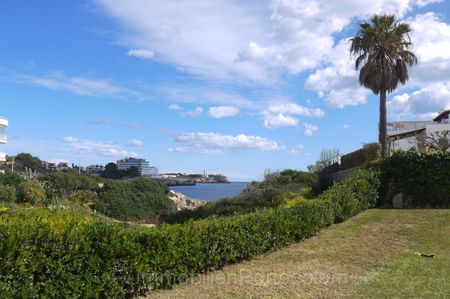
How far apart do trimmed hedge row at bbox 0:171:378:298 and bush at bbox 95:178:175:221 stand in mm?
32362

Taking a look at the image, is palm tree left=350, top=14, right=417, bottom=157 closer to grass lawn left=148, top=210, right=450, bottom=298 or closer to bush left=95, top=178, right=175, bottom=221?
grass lawn left=148, top=210, right=450, bottom=298

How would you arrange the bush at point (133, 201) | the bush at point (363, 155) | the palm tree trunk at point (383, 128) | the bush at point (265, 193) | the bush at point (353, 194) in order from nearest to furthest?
the bush at point (353, 194), the bush at point (363, 155), the palm tree trunk at point (383, 128), the bush at point (265, 193), the bush at point (133, 201)

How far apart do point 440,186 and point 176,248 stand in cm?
1468

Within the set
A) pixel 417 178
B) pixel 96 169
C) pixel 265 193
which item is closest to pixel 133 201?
pixel 265 193

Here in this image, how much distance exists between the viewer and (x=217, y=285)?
329 inches

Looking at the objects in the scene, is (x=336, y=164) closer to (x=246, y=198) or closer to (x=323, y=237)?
(x=246, y=198)

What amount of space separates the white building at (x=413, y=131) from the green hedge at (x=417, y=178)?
7.61m

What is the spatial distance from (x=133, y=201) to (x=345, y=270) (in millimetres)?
39644

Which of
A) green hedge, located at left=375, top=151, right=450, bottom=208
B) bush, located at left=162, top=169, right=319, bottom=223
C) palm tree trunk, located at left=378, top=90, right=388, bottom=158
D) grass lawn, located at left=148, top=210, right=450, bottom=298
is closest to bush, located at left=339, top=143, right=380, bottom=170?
palm tree trunk, located at left=378, top=90, right=388, bottom=158

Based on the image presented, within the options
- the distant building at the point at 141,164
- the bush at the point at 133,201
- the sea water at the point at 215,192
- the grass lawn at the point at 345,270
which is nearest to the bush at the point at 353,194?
the grass lawn at the point at 345,270

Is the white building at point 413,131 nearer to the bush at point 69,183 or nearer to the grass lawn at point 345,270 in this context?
the grass lawn at point 345,270

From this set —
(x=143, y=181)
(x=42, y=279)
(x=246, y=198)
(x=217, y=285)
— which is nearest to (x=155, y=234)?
(x=217, y=285)

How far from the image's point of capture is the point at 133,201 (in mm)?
47312

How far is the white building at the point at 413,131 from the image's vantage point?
34.0 metres
